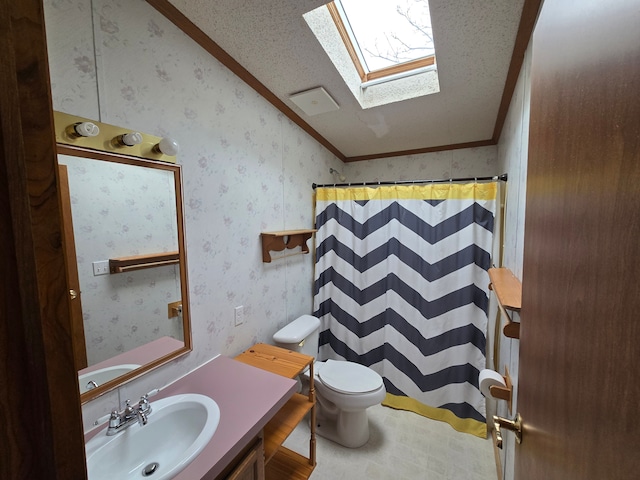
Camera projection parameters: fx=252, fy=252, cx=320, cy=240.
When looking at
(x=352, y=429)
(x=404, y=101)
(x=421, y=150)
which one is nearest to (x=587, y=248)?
(x=404, y=101)

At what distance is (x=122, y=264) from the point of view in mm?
1032

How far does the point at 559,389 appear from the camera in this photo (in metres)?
0.47

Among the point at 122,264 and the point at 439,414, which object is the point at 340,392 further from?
the point at 122,264

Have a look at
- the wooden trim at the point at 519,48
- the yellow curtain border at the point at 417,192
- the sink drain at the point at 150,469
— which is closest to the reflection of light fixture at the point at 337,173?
the yellow curtain border at the point at 417,192

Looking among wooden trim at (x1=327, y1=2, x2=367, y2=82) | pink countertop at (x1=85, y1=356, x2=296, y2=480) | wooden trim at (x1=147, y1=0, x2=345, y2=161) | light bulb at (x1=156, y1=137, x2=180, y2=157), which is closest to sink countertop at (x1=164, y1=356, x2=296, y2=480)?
pink countertop at (x1=85, y1=356, x2=296, y2=480)

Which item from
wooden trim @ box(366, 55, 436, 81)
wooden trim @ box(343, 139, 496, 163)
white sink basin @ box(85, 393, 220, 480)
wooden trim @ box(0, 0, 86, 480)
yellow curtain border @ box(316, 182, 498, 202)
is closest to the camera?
wooden trim @ box(0, 0, 86, 480)

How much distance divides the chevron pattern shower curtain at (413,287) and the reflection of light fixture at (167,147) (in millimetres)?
1366

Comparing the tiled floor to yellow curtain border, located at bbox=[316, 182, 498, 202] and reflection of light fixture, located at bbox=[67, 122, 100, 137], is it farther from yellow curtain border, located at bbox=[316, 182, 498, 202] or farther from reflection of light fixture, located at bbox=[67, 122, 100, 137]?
reflection of light fixture, located at bbox=[67, 122, 100, 137]

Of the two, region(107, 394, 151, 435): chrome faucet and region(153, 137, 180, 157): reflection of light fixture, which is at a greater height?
region(153, 137, 180, 157): reflection of light fixture

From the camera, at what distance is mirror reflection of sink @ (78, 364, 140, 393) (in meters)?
0.93

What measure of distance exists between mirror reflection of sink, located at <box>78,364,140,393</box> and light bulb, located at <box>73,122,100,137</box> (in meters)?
0.86

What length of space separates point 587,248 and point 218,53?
1.70 meters

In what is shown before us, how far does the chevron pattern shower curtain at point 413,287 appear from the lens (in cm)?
182

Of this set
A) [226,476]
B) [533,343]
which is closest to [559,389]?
[533,343]
